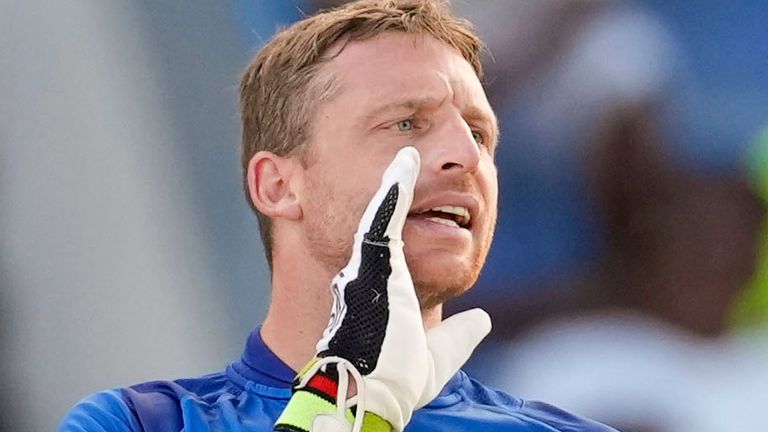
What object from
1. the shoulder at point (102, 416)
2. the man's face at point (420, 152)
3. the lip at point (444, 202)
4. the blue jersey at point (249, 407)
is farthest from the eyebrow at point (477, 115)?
the shoulder at point (102, 416)

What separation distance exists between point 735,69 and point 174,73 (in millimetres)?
702

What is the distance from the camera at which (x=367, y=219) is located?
1.08 metres

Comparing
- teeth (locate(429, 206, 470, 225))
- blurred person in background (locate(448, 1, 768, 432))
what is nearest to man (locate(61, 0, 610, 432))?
teeth (locate(429, 206, 470, 225))

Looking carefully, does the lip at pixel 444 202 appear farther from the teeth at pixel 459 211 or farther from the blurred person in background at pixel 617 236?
the blurred person in background at pixel 617 236

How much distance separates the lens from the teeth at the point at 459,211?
1192 mm

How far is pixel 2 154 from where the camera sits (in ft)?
5.06

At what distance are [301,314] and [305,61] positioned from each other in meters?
0.26

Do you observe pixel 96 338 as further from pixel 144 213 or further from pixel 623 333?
pixel 623 333

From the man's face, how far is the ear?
0.02 meters

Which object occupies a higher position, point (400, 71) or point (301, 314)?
point (400, 71)

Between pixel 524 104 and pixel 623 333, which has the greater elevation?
pixel 524 104

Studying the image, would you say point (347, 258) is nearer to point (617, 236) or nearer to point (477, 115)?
point (477, 115)

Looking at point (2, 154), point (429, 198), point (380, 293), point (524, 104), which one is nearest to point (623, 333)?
point (524, 104)

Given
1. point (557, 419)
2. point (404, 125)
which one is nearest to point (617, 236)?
point (557, 419)
